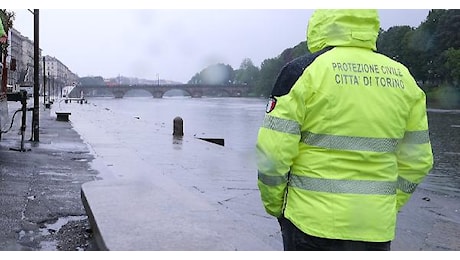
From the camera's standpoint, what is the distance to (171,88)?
102m

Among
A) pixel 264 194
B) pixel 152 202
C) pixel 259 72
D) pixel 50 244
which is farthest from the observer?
pixel 259 72

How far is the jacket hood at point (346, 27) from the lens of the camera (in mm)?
2441

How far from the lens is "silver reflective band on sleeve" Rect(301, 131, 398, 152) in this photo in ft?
7.98

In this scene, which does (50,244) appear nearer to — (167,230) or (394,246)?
(167,230)

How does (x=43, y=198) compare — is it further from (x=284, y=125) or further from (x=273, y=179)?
(x=284, y=125)

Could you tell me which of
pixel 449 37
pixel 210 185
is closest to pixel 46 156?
pixel 210 185

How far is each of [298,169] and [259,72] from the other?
69.7 meters

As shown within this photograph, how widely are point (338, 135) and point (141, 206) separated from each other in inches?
112

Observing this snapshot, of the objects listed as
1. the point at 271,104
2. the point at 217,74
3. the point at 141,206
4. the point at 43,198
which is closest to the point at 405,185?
the point at 271,104

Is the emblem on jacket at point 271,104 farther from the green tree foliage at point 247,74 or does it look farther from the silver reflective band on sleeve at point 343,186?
the green tree foliage at point 247,74

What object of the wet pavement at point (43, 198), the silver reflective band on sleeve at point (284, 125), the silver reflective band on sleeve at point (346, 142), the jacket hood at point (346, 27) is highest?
the jacket hood at point (346, 27)

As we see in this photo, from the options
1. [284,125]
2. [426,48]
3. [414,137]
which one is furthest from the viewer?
[426,48]

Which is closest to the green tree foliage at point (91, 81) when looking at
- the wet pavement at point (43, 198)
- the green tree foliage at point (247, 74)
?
the green tree foliage at point (247, 74)

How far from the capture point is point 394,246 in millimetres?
5602
